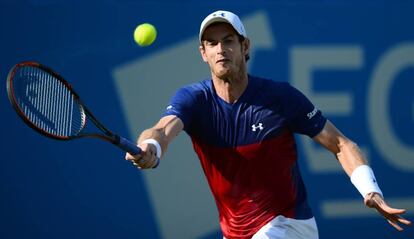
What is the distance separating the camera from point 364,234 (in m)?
6.44

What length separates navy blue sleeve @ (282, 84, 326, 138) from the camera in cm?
422

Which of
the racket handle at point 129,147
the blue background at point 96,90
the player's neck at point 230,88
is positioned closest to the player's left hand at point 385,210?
the player's neck at point 230,88

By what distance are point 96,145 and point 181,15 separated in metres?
1.12

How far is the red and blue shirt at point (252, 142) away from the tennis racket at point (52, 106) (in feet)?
1.94

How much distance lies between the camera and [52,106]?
3.79 metres

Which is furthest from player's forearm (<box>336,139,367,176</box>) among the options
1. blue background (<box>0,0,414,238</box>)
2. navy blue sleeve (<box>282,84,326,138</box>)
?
blue background (<box>0,0,414,238</box>)

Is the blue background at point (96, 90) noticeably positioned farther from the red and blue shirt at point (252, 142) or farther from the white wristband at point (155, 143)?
the white wristband at point (155, 143)

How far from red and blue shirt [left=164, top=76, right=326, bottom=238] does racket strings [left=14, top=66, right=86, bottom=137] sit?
59cm

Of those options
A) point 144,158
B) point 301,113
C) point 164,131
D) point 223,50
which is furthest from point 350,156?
point 144,158

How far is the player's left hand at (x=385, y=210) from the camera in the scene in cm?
378

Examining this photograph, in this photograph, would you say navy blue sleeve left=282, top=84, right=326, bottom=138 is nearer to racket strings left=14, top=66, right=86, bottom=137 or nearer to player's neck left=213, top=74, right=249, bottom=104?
player's neck left=213, top=74, right=249, bottom=104

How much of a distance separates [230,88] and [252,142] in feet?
0.96

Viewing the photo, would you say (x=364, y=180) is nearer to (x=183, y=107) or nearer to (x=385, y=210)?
(x=385, y=210)

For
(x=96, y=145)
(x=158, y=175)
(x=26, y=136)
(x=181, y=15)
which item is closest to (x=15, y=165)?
(x=26, y=136)
